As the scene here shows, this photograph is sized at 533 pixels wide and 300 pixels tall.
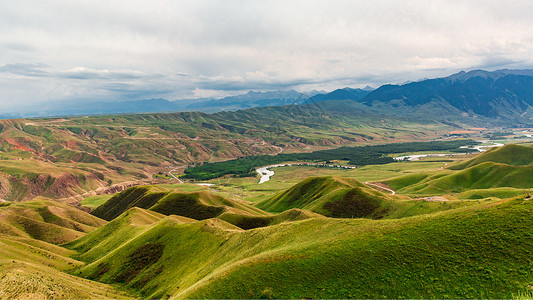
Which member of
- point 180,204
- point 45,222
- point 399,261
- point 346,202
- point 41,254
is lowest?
point 45,222

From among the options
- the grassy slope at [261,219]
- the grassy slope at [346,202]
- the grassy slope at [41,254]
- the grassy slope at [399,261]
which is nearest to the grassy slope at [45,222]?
the grassy slope at [41,254]

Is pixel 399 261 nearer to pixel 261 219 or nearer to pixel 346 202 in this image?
pixel 261 219

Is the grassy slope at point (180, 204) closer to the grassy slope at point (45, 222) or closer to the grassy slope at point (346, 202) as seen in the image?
the grassy slope at point (45, 222)

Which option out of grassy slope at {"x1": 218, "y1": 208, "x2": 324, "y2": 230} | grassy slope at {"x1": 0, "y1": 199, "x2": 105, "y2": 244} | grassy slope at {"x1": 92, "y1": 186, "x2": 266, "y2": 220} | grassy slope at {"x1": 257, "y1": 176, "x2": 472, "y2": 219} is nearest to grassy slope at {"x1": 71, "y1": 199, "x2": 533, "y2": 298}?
grassy slope at {"x1": 218, "y1": 208, "x2": 324, "y2": 230}

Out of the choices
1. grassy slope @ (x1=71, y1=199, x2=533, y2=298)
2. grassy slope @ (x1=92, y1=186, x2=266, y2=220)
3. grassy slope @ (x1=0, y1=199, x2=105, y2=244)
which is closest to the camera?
grassy slope @ (x1=71, y1=199, x2=533, y2=298)

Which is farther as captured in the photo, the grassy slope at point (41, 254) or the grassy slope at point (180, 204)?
the grassy slope at point (180, 204)

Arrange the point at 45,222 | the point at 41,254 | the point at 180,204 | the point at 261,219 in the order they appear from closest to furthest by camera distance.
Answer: the point at 41,254 → the point at 261,219 → the point at 45,222 → the point at 180,204

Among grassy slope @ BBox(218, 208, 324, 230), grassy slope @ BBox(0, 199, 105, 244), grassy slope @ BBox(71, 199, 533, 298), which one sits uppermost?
grassy slope @ BBox(71, 199, 533, 298)

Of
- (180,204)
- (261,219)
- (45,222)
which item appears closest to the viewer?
(261,219)

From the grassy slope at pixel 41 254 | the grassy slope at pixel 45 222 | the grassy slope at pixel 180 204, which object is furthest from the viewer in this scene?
the grassy slope at pixel 180 204

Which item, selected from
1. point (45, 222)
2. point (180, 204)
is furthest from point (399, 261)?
point (45, 222)

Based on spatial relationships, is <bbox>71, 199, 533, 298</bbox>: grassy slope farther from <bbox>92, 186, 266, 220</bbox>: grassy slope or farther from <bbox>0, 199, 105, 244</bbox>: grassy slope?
<bbox>0, 199, 105, 244</bbox>: grassy slope
